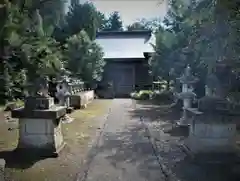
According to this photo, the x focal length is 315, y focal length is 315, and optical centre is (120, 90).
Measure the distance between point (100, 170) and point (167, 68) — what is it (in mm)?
12279

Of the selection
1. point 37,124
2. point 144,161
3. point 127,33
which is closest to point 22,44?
point 37,124

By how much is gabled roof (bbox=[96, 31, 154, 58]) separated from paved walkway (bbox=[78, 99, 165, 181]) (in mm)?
17052

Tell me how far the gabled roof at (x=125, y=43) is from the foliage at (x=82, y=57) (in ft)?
19.3

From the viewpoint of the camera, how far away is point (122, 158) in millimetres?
5312

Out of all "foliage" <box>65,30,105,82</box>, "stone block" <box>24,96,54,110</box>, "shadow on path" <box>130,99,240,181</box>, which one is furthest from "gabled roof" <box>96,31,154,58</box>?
"stone block" <box>24,96,54,110</box>

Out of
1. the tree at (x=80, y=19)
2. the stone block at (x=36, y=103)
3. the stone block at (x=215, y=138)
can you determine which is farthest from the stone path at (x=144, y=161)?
the tree at (x=80, y=19)

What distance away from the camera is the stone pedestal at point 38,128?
537cm

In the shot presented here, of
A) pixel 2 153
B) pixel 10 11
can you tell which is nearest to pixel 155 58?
pixel 2 153

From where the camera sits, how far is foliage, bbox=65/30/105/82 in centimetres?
1783

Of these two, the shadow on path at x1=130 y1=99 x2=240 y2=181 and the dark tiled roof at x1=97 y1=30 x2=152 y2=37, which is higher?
the dark tiled roof at x1=97 y1=30 x2=152 y2=37

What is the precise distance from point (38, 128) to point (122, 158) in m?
1.54

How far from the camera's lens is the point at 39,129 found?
5465mm

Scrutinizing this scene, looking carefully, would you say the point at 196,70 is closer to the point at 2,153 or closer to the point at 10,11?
the point at 2,153

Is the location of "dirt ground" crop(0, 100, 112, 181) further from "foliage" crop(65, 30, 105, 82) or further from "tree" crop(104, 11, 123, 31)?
"tree" crop(104, 11, 123, 31)
